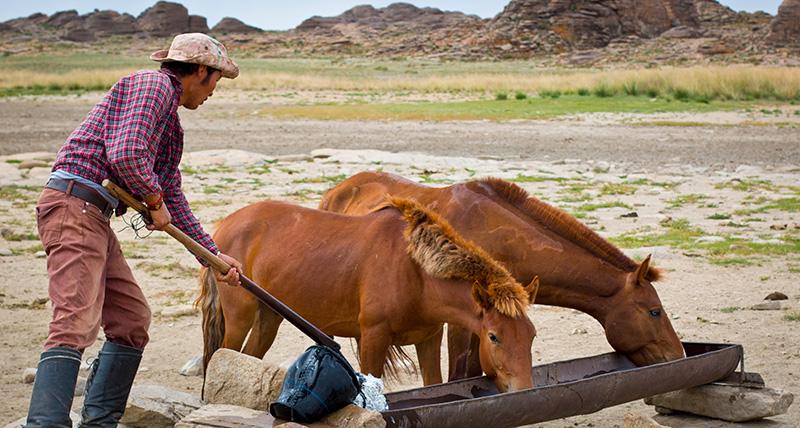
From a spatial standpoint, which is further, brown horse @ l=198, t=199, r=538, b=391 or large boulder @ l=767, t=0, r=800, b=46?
large boulder @ l=767, t=0, r=800, b=46

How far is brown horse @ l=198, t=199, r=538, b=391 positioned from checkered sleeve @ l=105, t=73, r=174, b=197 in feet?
5.76

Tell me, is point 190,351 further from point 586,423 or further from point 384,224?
point 586,423

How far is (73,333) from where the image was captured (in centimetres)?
497

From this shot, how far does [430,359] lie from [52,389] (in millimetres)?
2772

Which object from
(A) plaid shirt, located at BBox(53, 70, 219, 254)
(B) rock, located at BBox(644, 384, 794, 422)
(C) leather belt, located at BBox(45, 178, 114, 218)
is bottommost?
(B) rock, located at BBox(644, 384, 794, 422)

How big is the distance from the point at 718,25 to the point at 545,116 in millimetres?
75268

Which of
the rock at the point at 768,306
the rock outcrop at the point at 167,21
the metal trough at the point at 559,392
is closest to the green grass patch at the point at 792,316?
the rock at the point at 768,306

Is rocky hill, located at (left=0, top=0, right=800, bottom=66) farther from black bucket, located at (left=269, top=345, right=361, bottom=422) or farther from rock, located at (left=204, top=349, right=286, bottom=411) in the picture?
black bucket, located at (left=269, top=345, right=361, bottom=422)

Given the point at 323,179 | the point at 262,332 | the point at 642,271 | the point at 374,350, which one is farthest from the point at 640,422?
the point at 323,179

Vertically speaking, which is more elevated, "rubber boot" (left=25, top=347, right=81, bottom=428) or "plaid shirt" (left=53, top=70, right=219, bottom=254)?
"plaid shirt" (left=53, top=70, right=219, bottom=254)

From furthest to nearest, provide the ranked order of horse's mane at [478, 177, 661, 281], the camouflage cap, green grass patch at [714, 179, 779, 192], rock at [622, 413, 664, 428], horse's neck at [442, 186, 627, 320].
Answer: green grass patch at [714, 179, 779, 192], horse's mane at [478, 177, 661, 281], horse's neck at [442, 186, 627, 320], rock at [622, 413, 664, 428], the camouflage cap

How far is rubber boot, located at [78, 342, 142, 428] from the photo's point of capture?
18.3 ft

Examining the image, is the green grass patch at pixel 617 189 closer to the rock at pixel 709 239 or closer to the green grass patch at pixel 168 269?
the rock at pixel 709 239

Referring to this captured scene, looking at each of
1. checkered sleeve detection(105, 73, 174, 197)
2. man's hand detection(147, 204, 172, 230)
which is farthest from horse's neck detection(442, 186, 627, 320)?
checkered sleeve detection(105, 73, 174, 197)
